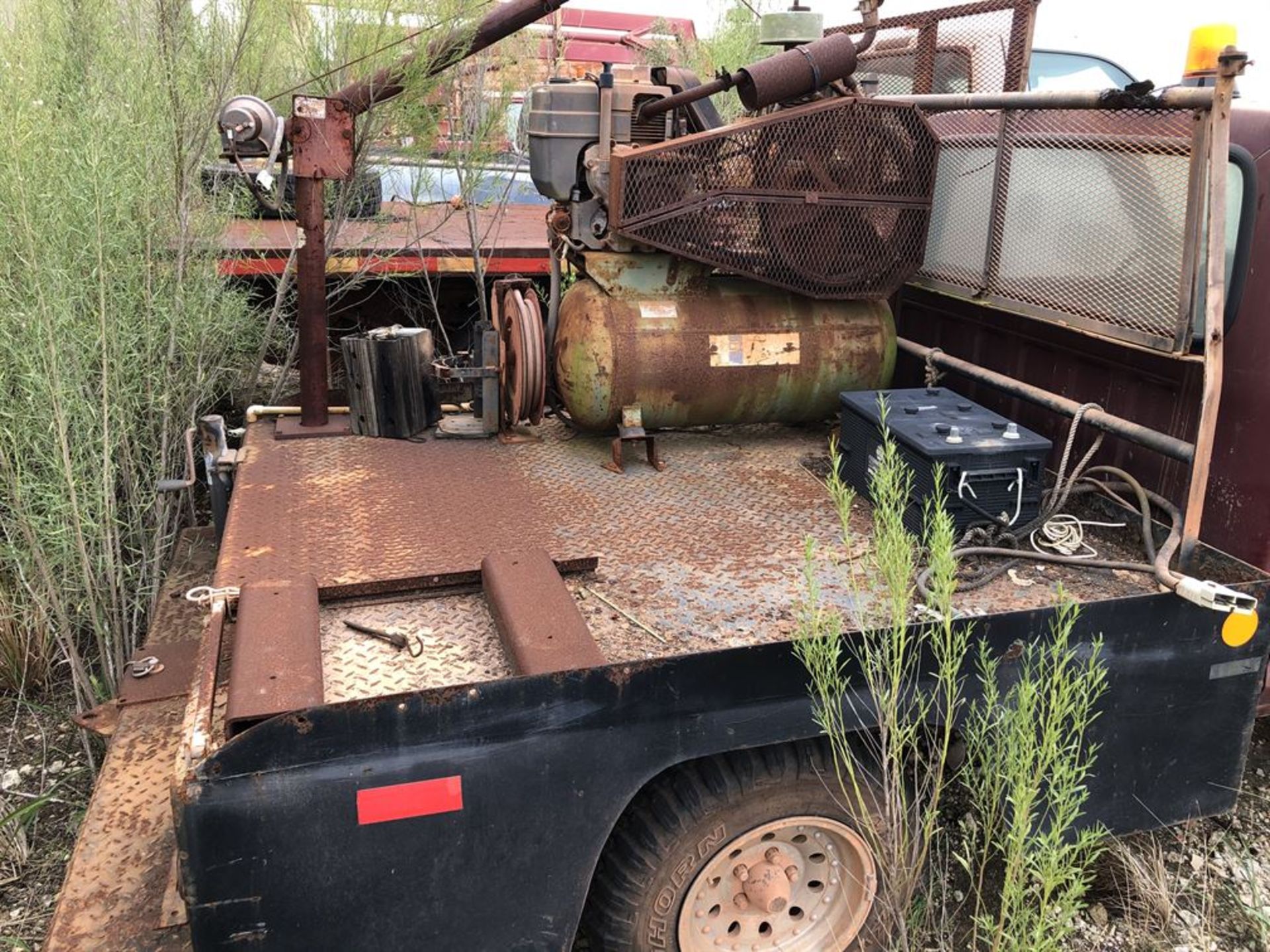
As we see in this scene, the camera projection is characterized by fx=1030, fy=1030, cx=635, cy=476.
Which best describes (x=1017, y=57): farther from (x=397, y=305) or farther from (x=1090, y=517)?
(x=397, y=305)

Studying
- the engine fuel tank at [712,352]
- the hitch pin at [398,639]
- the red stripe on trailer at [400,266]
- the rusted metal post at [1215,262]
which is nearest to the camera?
the hitch pin at [398,639]

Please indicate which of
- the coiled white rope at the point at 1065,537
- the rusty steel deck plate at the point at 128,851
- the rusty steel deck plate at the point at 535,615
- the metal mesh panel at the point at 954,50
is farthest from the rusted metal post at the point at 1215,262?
the rusty steel deck plate at the point at 128,851

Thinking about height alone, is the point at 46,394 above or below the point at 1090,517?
above

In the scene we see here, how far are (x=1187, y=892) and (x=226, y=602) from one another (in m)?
2.47

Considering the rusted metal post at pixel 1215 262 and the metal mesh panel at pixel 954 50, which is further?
the metal mesh panel at pixel 954 50

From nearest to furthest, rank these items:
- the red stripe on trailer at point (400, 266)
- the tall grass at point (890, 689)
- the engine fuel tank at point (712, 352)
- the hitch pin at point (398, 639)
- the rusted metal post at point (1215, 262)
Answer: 1. the tall grass at point (890, 689)
2. the hitch pin at point (398, 639)
3. the rusted metal post at point (1215, 262)
4. the engine fuel tank at point (712, 352)
5. the red stripe on trailer at point (400, 266)

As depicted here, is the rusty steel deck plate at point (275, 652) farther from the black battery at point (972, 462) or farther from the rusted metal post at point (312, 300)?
the black battery at point (972, 462)

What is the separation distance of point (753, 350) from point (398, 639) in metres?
1.59

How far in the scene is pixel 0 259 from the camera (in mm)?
3025

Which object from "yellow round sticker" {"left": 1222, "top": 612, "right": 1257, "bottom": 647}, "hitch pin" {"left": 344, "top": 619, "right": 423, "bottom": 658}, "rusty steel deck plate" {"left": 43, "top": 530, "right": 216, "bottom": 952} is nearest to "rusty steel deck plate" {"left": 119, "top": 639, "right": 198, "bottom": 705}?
"rusty steel deck plate" {"left": 43, "top": 530, "right": 216, "bottom": 952}

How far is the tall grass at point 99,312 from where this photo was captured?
2.95 metres

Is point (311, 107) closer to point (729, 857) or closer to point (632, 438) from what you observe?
point (632, 438)

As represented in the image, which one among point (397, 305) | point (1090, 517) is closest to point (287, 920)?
point (1090, 517)

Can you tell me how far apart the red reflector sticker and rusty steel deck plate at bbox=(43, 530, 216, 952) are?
53cm
